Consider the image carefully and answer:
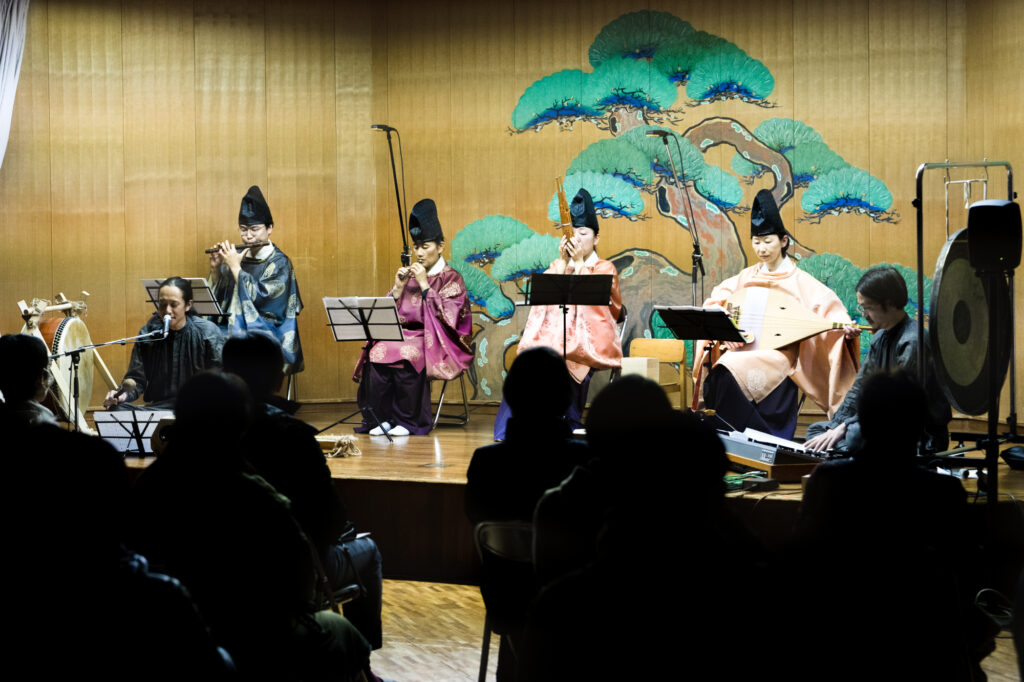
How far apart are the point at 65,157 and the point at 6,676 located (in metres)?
7.49

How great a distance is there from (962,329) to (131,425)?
419cm

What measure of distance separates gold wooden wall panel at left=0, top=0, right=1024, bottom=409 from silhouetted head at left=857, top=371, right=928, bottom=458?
599 centimetres

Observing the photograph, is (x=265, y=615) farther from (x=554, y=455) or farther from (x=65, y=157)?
(x=65, y=157)

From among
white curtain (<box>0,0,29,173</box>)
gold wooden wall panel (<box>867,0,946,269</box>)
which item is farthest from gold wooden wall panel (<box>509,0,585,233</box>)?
white curtain (<box>0,0,29,173</box>)

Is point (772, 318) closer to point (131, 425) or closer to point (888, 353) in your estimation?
point (888, 353)

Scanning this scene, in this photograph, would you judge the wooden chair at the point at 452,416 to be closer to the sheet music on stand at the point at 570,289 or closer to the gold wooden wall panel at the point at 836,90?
the sheet music on stand at the point at 570,289

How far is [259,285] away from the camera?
7680 millimetres

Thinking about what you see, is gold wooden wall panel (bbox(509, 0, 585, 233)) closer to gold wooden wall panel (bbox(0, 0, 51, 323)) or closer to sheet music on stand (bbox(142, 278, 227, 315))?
sheet music on stand (bbox(142, 278, 227, 315))

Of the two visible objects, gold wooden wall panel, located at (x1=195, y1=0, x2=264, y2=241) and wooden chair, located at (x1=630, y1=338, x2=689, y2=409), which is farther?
gold wooden wall panel, located at (x1=195, y1=0, x2=264, y2=241)

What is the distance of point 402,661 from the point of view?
3.63 meters

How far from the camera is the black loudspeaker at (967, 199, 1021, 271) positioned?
143 inches

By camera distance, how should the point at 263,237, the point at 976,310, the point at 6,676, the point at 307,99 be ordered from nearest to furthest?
the point at 6,676
the point at 976,310
the point at 263,237
the point at 307,99

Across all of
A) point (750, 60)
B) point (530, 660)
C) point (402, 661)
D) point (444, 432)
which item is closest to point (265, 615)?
point (530, 660)

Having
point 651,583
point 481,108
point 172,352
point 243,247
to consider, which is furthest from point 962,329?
point 243,247
